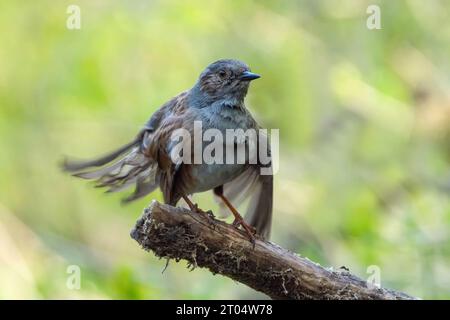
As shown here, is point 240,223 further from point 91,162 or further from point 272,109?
point 272,109

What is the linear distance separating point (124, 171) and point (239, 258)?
59.9 inches

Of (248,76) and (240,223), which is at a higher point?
(248,76)

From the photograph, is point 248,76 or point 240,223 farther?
point 248,76

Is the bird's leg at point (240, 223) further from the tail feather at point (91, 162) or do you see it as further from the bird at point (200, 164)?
the tail feather at point (91, 162)

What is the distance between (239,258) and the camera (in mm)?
5203

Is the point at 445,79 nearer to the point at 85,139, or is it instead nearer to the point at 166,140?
the point at 85,139

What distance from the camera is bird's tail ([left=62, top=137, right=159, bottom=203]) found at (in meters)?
6.29

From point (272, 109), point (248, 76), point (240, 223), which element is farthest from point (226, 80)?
point (272, 109)

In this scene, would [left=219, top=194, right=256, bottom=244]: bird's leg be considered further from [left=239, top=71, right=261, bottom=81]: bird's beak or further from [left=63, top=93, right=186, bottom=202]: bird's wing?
[left=239, top=71, right=261, bottom=81]: bird's beak

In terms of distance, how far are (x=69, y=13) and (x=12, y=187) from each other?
8.93 ft

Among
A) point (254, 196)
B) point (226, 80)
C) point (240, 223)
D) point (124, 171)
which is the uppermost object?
Result: point (226, 80)

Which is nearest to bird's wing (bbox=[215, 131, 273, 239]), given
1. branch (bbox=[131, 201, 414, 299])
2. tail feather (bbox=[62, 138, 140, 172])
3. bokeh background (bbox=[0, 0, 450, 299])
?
tail feather (bbox=[62, 138, 140, 172])
